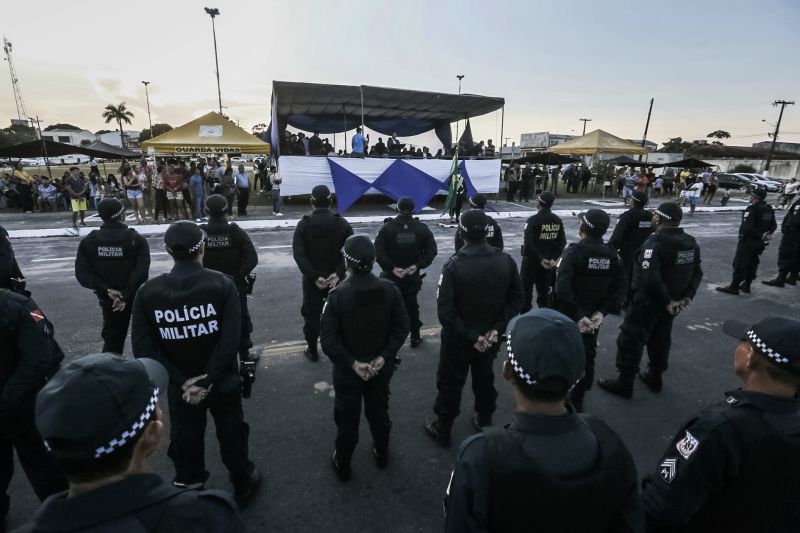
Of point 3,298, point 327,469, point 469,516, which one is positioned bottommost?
point 327,469

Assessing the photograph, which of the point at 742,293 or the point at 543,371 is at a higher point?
the point at 543,371

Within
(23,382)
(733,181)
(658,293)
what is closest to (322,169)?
(658,293)

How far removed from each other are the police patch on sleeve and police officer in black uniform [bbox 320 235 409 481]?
5.91 ft

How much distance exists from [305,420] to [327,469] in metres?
0.70

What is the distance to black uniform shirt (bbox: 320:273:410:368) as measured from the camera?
3080 millimetres

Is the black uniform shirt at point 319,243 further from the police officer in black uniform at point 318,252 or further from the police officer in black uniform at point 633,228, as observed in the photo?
the police officer in black uniform at point 633,228

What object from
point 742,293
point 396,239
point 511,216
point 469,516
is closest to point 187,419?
point 469,516

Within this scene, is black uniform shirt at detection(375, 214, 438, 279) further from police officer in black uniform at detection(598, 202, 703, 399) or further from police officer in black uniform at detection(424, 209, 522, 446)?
police officer in black uniform at detection(598, 202, 703, 399)

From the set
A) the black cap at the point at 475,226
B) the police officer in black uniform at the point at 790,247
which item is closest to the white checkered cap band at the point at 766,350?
the black cap at the point at 475,226

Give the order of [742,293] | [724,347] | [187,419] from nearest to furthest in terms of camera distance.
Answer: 1. [187,419]
2. [724,347]
3. [742,293]

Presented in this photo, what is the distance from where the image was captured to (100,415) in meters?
1.21

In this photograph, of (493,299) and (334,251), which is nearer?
(493,299)

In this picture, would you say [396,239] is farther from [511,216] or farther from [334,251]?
[511,216]

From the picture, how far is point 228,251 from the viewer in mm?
4852
